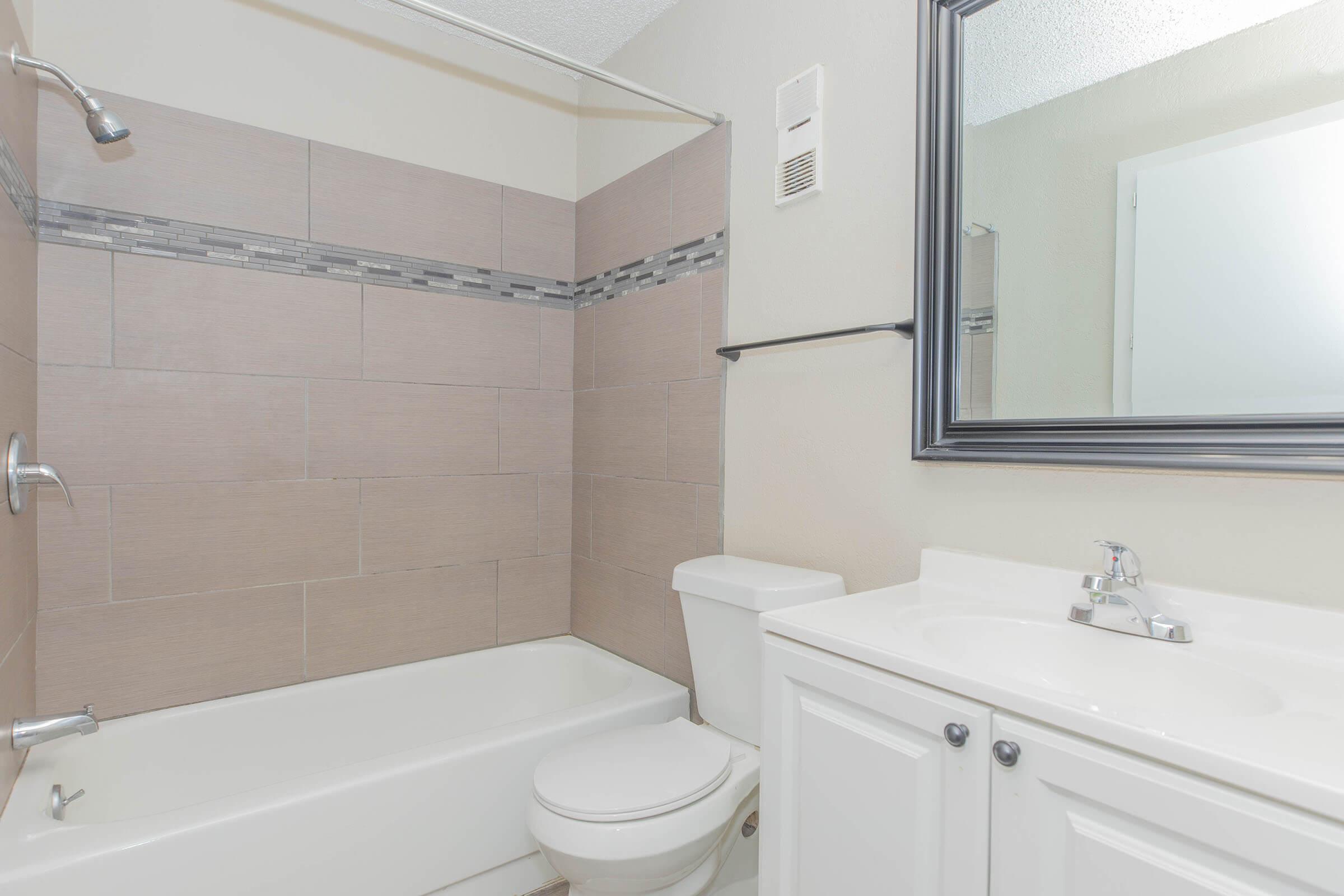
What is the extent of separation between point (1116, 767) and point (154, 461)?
2238 millimetres

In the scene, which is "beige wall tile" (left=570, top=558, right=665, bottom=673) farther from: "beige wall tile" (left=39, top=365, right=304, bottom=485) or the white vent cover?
the white vent cover

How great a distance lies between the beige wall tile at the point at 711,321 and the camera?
6.83 feet

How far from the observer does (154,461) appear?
76.9 inches

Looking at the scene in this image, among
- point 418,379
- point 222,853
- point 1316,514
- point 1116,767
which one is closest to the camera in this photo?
point 1116,767

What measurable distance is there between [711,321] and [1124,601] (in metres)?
1.29

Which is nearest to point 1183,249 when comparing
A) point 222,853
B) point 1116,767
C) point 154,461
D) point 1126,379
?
point 1126,379

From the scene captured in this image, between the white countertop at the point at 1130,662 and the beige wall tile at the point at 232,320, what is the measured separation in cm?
168

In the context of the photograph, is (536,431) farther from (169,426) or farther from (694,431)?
(169,426)

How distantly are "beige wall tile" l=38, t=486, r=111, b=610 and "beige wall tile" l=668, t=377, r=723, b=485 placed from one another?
1539mm

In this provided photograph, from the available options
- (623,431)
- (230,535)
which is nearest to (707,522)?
(623,431)

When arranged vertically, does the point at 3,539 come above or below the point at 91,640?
above

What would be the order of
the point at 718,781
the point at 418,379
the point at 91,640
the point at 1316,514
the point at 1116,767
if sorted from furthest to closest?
the point at 418,379 → the point at 91,640 → the point at 718,781 → the point at 1316,514 → the point at 1116,767

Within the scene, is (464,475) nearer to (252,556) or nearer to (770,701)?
(252,556)

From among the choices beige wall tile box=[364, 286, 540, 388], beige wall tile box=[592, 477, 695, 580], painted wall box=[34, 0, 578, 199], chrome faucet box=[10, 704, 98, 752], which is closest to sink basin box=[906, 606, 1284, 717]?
beige wall tile box=[592, 477, 695, 580]
